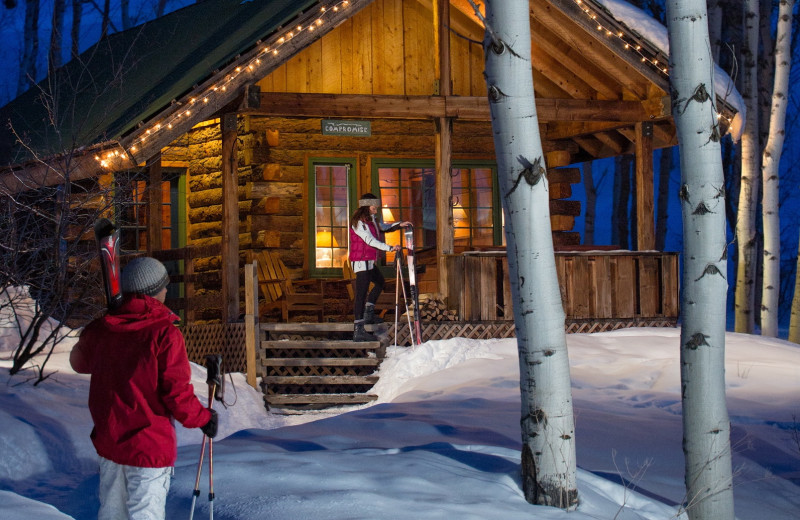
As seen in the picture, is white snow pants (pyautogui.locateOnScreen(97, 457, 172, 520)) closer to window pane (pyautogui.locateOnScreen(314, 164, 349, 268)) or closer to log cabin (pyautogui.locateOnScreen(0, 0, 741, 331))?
log cabin (pyautogui.locateOnScreen(0, 0, 741, 331))

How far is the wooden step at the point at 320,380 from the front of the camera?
12.8 m

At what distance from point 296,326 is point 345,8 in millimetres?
4615

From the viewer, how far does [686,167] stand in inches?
241

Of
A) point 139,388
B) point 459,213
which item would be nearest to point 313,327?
point 459,213

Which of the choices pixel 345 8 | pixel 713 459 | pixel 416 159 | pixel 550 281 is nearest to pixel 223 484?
pixel 550 281

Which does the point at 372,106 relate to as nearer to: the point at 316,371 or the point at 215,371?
the point at 316,371

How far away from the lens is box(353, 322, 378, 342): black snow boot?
1301 cm

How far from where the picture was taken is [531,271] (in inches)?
221

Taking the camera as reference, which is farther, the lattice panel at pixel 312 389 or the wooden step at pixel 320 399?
the lattice panel at pixel 312 389

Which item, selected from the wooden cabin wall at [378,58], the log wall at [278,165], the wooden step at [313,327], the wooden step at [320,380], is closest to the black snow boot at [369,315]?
the wooden step at [313,327]

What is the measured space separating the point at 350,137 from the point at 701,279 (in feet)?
36.5

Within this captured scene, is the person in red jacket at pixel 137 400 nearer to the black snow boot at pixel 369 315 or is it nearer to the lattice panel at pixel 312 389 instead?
the black snow boot at pixel 369 315

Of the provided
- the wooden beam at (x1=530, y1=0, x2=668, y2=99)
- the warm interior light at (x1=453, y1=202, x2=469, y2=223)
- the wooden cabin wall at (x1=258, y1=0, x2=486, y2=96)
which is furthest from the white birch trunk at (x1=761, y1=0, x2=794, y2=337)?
the wooden cabin wall at (x1=258, y1=0, x2=486, y2=96)

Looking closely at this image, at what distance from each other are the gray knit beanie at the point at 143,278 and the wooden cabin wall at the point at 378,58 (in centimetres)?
1099
